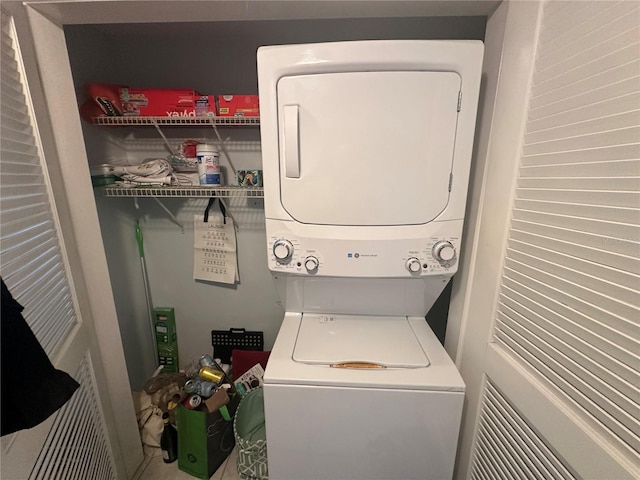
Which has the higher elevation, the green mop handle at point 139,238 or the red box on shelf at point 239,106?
the red box on shelf at point 239,106

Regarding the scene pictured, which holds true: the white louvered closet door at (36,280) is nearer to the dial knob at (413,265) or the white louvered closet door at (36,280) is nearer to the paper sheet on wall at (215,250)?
the paper sheet on wall at (215,250)

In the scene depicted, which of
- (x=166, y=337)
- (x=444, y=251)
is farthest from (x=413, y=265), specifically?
(x=166, y=337)

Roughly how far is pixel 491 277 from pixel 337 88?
81 centimetres

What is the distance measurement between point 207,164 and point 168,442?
1499 mm

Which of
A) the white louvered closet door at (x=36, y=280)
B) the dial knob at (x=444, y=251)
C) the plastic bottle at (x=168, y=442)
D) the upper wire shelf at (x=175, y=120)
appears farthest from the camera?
the plastic bottle at (x=168, y=442)

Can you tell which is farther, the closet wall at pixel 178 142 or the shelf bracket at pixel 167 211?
the shelf bracket at pixel 167 211

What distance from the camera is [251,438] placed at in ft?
4.80

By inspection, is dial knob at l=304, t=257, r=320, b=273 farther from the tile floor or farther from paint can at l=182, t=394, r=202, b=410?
the tile floor

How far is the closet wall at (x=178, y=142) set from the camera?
151 centimetres

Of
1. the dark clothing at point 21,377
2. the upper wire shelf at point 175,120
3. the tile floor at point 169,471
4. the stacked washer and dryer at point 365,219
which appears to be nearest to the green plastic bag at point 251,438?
the tile floor at point 169,471

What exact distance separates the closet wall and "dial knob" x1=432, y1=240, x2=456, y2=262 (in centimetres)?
83

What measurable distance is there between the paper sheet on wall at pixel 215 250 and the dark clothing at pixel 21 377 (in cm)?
117

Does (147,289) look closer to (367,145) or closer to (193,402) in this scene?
(193,402)

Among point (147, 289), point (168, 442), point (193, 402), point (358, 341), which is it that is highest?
point (358, 341)
